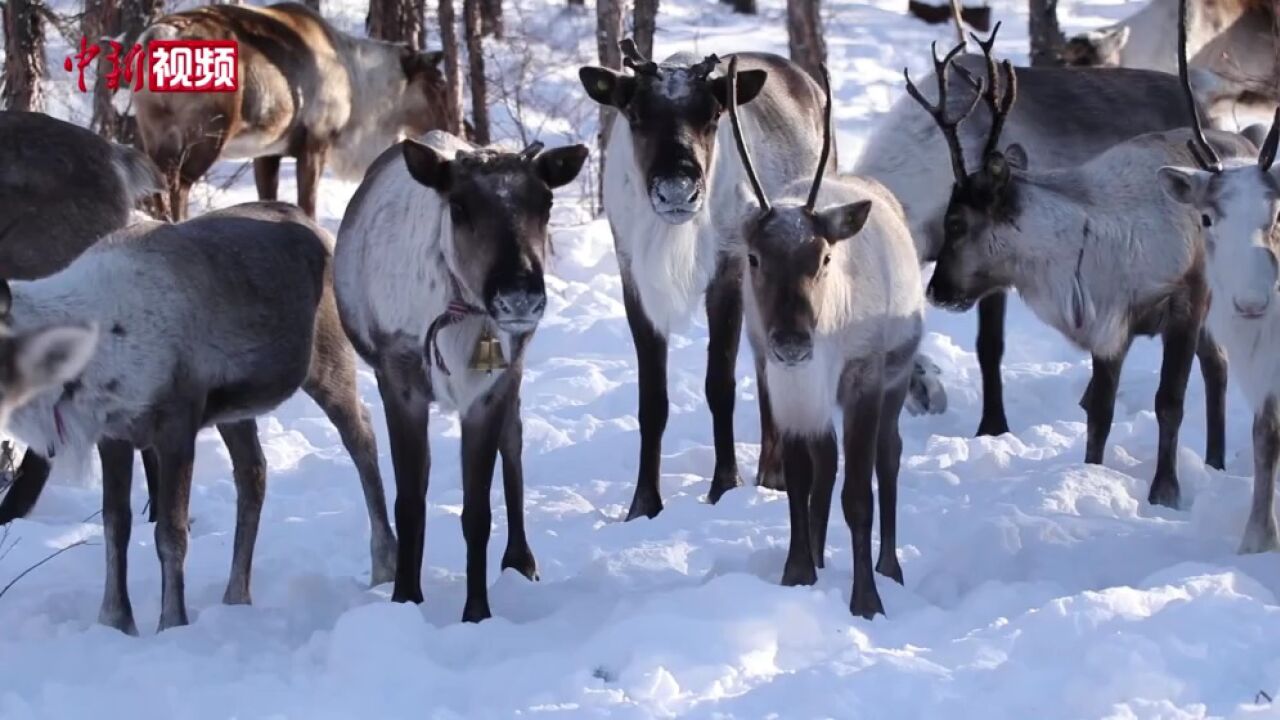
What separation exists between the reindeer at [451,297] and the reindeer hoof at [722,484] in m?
1.65

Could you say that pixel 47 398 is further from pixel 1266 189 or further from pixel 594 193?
pixel 594 193

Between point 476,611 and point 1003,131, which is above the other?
point 1003,131

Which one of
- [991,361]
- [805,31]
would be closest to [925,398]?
[991,361]

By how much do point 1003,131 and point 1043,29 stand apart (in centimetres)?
552

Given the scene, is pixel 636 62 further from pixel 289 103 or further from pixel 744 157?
pixel 289 103

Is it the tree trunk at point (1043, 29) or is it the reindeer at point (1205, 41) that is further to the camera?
the tree trunk at point (1043, 29)

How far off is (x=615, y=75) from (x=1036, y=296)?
6.13 feet

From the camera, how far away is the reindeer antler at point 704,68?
7121 millimetres

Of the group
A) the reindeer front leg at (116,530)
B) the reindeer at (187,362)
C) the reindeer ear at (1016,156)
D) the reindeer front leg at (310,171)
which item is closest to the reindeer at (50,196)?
the reindeer at (187,362)

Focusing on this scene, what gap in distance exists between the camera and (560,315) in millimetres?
11133

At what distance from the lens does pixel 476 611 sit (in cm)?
575

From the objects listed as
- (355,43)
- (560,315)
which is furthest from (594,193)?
(560,315)

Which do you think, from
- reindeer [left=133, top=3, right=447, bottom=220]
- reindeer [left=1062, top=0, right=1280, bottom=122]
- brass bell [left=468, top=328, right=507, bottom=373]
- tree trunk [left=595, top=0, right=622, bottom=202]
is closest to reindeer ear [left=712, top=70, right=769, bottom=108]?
brass bell [left=468, top=328, right=507, bottom=373]

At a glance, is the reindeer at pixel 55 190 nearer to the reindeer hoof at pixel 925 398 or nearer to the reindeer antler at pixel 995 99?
the reindeer antler at pixel 995 99
